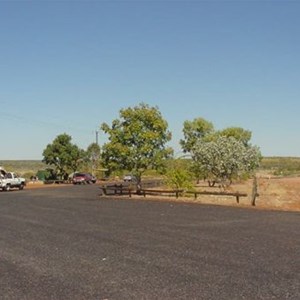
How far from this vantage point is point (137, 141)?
43938 millimetres

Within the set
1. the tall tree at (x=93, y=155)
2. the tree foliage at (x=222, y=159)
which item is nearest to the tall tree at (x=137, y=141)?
the tree foliage at (x=222, y=159)

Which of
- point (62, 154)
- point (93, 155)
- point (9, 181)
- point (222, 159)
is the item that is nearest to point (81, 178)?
point (62, 154)

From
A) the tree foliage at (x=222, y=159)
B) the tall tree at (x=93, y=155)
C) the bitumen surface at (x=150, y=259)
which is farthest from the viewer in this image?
the tall tree at (x=93, y=155)

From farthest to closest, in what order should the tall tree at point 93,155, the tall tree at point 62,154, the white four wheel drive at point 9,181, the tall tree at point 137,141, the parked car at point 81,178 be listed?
the tall tree at point 93,155 → the tall tree at point 62,154 → the parked car at point 81,178 → the white four wheel drive at point 9,181 → the tall tree at point 137,141

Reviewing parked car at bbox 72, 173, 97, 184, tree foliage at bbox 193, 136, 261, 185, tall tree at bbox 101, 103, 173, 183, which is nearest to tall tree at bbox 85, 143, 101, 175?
parked car at bbox 72, 173, 97, 184

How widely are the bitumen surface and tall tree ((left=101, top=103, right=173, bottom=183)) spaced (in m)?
22.4

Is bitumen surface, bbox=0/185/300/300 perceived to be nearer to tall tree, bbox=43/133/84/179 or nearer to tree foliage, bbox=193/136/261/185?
tree foliage, bbox=193/136/261/185

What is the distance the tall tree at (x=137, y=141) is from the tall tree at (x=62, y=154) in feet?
137

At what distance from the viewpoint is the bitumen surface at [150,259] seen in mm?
8898

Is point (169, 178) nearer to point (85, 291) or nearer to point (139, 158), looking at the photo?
point (139, 158)

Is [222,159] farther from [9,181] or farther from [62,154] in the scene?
[62,154]

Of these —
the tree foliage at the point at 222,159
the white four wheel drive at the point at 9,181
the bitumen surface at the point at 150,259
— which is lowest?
the bitumen surface at the point at 150,259

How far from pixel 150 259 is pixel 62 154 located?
73.9 metres

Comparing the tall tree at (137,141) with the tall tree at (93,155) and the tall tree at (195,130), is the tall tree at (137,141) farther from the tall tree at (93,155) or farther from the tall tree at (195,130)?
the tall tree at (93,155)
